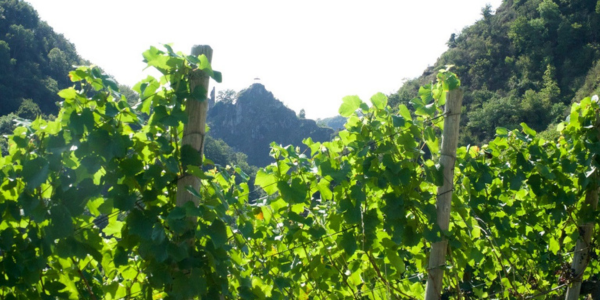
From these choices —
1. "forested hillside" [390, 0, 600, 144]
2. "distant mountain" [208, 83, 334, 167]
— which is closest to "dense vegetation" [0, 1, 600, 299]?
"forested hillside" [390, 0, 600, 144]

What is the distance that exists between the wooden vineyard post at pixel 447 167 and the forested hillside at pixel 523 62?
28872 millimetres

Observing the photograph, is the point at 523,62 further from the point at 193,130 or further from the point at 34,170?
the point at 34,170

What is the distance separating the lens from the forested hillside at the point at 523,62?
30.6 m

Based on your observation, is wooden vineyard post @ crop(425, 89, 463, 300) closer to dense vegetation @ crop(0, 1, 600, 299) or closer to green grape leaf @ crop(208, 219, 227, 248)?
dense vegetation @ crop(0, 1, 600, 299)

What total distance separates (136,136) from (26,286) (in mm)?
604

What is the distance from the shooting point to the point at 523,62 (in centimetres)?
3703

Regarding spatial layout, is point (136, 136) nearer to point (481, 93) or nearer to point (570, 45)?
point (481, 93)

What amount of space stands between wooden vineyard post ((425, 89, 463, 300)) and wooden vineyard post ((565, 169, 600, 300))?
147 centimetres

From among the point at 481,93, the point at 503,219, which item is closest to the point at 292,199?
the point at 503,219

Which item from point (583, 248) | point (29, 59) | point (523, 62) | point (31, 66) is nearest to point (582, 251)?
point (583, 248)

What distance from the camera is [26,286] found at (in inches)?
65.6

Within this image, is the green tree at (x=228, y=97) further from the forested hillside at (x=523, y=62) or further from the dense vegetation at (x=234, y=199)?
the dense vegetation at (x=234, y=199)

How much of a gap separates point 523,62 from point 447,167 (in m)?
38.6

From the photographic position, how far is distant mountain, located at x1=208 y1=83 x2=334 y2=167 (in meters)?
82.4
